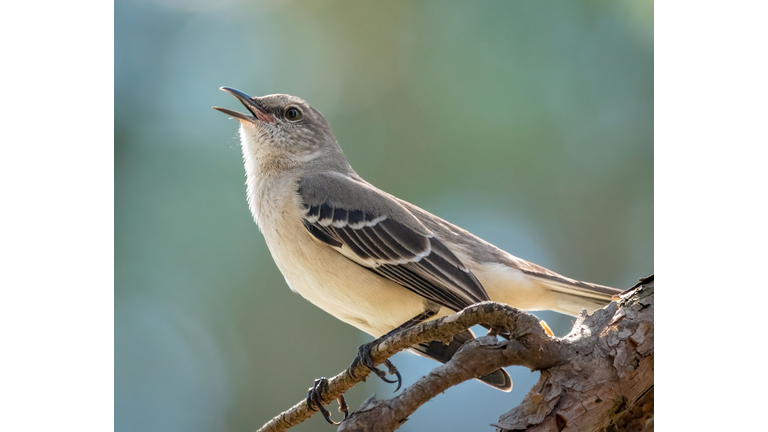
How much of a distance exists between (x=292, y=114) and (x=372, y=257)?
1060 millimetres

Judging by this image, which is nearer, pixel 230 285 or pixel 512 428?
pixel 512 428

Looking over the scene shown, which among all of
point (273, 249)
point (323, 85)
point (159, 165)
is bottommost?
point (273, 249)

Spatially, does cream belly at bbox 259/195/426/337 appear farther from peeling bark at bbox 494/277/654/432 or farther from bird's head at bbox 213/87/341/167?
peeling bark at bbox 494/277/654/432

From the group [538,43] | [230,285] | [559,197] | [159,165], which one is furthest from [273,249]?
[538,43]

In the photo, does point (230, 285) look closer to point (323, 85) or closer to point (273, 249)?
point (273, 249)

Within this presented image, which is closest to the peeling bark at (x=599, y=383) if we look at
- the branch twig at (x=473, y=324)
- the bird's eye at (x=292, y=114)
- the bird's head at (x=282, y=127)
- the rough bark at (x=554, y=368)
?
the rough bark at (x=554, y=368)

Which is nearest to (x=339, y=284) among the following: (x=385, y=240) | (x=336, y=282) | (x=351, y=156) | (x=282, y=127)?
(x=336, y=282)

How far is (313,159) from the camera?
309 centimetres

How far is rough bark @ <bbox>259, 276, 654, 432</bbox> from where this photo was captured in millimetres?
1640
